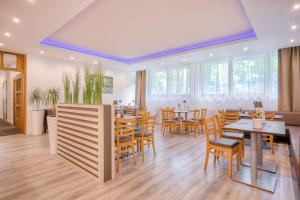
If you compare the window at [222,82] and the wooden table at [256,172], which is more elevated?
the window at [222,82]

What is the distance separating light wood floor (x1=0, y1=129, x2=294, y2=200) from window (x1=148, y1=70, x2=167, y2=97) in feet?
16.2

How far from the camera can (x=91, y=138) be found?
251 cm

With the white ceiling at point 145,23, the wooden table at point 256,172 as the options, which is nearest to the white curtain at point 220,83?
the white ceiling at point 145,23

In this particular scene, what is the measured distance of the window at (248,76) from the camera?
5.50 meters

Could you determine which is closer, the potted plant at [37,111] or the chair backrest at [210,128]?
the chair backrest at [210,128]

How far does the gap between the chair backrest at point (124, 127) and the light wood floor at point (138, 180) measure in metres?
0.63

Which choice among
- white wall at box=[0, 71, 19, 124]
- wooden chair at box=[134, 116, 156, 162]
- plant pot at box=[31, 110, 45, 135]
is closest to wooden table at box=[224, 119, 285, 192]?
wooden chair at box=[134, 116, 156, 162]

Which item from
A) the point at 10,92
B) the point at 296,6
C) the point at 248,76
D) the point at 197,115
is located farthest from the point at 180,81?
the point at 10,92

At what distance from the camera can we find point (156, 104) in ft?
27.5

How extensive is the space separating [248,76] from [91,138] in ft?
18.7

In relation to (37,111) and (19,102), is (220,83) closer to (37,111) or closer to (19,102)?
(37,111)

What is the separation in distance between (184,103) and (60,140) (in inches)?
208

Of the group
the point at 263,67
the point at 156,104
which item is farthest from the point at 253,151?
the point at 156,104

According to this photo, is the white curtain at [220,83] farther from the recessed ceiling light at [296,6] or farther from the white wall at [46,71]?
the white wall at [46,71]
